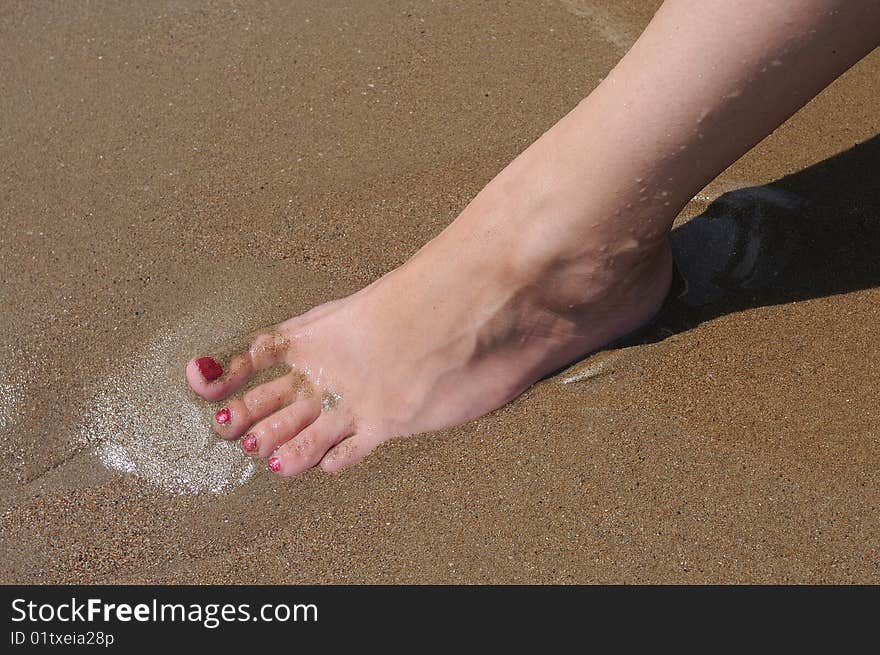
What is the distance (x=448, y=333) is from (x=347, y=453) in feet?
0.92

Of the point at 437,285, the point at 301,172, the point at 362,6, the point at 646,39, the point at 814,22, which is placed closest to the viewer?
the point at 814,22

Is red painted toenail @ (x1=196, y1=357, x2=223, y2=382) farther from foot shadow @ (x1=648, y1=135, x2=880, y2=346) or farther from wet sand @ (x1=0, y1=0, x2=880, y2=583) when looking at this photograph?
foot shadow @ (x1=648, y1=135, x2=880, y2=346)

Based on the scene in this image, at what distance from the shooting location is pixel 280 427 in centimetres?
180

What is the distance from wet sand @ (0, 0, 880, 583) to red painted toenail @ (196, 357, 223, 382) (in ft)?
0.18

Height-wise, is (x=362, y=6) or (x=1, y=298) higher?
(x=362, y=6)

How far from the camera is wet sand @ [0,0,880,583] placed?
152 cm

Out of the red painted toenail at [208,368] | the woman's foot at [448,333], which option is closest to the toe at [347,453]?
the woman's foot at [448,333]

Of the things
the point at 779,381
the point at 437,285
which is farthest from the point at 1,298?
the point at 779,381

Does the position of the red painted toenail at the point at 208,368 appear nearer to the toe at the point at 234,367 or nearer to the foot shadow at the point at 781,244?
the toe at the point at 234,367

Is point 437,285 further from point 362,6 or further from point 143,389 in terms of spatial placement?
point 362,6

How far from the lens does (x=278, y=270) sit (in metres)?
1.90

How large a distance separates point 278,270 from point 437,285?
37 centimetres

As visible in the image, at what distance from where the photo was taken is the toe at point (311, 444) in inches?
68.7

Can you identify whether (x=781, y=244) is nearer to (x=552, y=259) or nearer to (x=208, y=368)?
(x=552, y=259)
